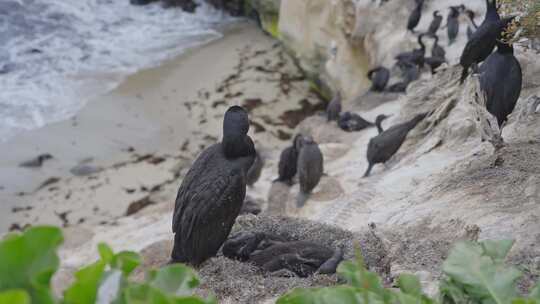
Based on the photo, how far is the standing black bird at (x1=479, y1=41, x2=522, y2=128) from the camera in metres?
6.52

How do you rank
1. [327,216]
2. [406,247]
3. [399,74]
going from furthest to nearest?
[399,74] < [327,216] < [406,247]

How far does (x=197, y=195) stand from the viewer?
16.9 feet

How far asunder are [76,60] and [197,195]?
46.6ft

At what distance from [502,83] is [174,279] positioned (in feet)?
18.5

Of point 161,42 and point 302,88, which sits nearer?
point 302,88

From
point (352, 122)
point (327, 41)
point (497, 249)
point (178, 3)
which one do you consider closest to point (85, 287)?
point (497, 249)

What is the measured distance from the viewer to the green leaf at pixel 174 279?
168 centimetres

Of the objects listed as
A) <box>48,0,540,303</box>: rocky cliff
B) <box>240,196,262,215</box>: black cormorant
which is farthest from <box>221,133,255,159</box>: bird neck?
<box>240,196,262,215</box>: black cormorant

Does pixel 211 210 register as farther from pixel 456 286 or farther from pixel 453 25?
pixel 453 25

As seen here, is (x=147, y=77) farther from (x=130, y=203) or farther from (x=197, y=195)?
(x=197, y=195)

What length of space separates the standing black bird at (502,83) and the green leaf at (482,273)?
4517 millimetres

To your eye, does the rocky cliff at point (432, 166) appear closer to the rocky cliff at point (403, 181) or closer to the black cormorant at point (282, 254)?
the rocky cliff at point (403, 181)

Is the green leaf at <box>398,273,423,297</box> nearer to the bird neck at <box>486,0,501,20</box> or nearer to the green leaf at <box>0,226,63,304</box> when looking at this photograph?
the green leaf at <box>0,226,63,304</box>

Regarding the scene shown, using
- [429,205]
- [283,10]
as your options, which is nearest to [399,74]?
[283,10]
